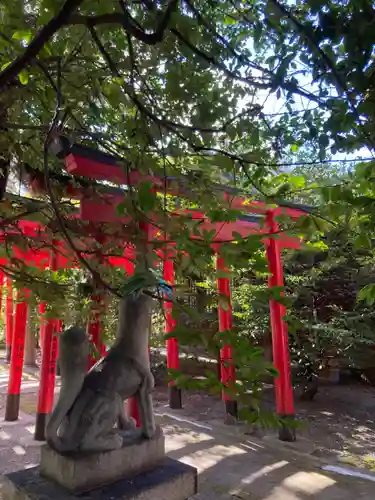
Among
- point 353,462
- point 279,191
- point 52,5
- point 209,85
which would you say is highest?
point 209,85

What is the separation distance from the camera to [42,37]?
3.83 ft

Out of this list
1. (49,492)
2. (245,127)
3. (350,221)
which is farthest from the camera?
(49,492)

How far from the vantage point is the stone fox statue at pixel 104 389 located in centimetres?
179

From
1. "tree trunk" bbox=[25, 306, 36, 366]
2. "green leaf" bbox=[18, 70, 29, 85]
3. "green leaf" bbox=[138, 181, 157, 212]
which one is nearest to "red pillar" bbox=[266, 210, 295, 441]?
"green leaf" bbox=[18, 70, 29, 85]

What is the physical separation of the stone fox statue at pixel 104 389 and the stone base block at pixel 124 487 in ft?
0.49

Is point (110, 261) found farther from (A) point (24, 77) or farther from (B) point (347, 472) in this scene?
(B) point (347, 472)

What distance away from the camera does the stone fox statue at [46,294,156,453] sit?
179 cm

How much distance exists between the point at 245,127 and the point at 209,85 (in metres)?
0.31

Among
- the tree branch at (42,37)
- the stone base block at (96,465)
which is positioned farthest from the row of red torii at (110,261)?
the stone base block at (96,465)

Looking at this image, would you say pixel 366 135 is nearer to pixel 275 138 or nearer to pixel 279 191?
pixel 279 191

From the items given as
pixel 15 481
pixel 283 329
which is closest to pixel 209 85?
pixel 15 481

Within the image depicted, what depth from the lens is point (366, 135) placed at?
1.09 meters

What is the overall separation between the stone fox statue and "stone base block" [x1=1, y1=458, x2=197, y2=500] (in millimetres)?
151

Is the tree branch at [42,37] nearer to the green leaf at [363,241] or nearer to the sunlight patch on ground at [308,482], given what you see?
the green leaf at [363,241]
